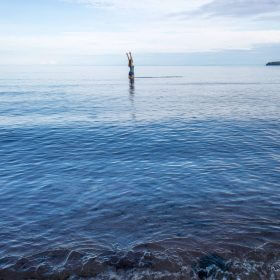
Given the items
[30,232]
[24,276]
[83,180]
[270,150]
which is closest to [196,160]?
[270,150]

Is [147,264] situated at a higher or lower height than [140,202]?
higher

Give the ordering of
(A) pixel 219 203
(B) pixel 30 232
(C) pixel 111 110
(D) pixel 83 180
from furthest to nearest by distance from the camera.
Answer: (C) pixel 111 110, (D) pixel 83 180, (A) pixel 219 203, (B) pixel 30 232

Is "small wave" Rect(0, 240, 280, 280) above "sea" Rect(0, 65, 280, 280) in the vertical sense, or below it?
above

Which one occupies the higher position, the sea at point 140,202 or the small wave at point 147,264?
the small wave at point 147,264

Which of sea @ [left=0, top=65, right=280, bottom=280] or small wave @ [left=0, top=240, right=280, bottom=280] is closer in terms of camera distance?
small wave @ [left=0, top=240, right=280, bottom=280]

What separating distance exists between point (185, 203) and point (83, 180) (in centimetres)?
631

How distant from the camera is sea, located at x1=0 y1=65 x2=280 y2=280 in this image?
10648 mm

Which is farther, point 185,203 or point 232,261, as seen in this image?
point 185,203

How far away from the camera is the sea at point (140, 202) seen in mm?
10648

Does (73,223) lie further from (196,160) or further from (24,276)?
(196,160)

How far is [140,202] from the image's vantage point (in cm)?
1547

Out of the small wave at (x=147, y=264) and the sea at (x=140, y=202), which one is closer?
the small wave at (x=147, y=264)

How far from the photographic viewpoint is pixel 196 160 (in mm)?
21875

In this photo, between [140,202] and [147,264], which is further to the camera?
[140,202]
